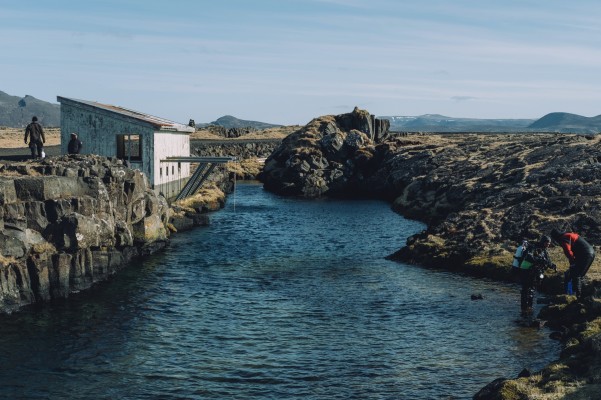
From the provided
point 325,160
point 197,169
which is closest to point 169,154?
point 197,169

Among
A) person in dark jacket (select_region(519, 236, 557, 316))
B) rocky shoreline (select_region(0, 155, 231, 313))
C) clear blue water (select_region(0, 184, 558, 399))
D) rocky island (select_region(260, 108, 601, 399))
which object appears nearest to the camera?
clear blue water (select_region(0, 184, 558, 399))

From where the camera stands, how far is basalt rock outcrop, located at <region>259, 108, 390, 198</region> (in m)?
118

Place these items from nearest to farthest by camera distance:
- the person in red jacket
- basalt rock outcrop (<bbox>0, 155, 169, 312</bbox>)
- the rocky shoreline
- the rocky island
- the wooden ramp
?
the rocky island
the person in red jacket
basalt rock outcrop (<bbox>0, 155, 169, 312</bbox>)
the rocky shoreline
the wooden ramp

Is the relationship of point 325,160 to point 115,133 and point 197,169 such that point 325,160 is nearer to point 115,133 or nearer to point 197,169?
point 197,169

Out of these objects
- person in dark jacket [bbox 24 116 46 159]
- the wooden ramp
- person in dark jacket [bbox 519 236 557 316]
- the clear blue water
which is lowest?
the clear blue water

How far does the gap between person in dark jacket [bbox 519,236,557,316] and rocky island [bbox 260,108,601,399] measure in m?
1.43

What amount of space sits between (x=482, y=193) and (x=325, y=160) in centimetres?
5558

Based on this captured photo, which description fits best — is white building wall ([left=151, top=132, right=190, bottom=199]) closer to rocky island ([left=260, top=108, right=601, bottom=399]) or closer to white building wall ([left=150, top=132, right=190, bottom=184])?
white building wall ([left=150, top=132, right=190, bottom=184])

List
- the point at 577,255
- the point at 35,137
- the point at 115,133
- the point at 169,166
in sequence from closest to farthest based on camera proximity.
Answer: the point at 577,255, the point at 35,137, the point at 115,133, the point at 169,166

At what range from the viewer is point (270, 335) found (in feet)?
111

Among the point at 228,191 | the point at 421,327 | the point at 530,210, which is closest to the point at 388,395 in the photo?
the point at 421,327

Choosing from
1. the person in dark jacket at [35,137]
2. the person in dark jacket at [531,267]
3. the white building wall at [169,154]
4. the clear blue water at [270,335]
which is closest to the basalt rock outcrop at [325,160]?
the white building wall at [169,154]

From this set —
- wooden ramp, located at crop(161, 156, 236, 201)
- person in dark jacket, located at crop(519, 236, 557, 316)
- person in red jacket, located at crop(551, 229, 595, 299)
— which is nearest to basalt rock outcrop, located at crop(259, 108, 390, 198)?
wooden ramp, located at crop(161, 156, 236, 201)

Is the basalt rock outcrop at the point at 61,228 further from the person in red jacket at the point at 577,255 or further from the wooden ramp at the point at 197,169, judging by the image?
the person in red jacket at the point at 577,255
